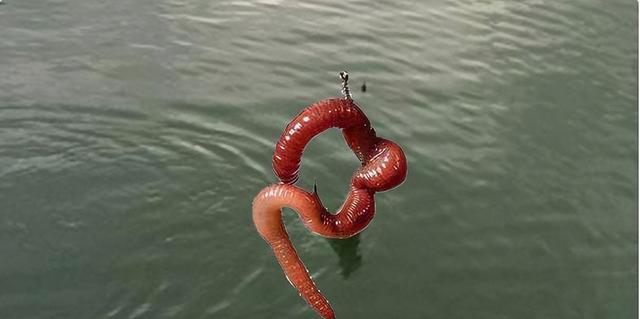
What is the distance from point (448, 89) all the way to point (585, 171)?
249cm

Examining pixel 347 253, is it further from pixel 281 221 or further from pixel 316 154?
pixel 281 221

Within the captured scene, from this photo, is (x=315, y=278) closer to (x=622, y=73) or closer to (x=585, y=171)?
(x=585, y=171)

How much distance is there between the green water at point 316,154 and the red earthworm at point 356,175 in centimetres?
199

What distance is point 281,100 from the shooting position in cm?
1009

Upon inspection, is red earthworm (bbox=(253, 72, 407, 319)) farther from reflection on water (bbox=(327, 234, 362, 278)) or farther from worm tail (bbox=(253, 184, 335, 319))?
reflection on water (bbox=(327, 234, 362, 278))

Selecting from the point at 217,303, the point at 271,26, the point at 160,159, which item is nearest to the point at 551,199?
the point at 217,303

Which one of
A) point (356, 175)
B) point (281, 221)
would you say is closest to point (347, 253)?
point (281, 221)

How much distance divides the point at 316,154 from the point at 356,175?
162 inches

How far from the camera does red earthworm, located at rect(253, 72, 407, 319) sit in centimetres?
431

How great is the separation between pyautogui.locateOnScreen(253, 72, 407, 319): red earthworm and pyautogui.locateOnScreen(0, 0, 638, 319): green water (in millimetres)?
1992

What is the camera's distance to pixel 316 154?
A: 347 inches

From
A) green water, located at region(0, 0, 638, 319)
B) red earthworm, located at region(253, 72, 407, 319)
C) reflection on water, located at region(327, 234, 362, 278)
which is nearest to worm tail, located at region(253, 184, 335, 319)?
red earthworm, located at region(253, 72, 407, 319)

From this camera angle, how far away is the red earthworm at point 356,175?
4.31 m

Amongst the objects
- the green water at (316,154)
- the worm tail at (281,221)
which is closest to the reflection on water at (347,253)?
the green water at (316,154)
